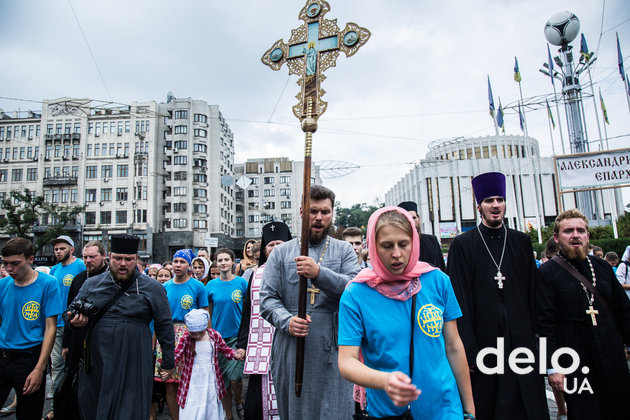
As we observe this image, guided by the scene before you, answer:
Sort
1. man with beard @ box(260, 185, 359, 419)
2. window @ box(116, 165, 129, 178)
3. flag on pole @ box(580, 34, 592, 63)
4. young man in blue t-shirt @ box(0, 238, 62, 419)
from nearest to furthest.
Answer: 1. man with beard @ box(260, 185, 359, 419)
2. young man in blue t-shirt @ box(0, 238, 62, 419)
3. flag on pole @ box(580, 34, 592, 63)
4. window @ box(116, 165, 129, 178)

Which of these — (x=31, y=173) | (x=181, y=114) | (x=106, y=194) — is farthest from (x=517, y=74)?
(x=31, y=173)

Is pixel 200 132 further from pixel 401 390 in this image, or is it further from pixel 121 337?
pixel 401 390

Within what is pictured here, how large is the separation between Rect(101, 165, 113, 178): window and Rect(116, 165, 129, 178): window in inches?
37.6

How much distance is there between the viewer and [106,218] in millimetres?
48062

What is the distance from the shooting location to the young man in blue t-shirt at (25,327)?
4.13 meters

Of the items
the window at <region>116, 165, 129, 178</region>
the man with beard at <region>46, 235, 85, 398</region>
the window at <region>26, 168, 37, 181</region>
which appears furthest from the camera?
the window at <region>26, 168, 37, 181</region>

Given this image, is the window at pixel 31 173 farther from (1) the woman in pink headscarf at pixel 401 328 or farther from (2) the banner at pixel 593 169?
(1) the woman in pink headscarf at pixel 401 328

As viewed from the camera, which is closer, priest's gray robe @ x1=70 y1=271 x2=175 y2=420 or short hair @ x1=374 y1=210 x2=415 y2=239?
short hair @ x1=374 y1=210 x2=415 y2=239

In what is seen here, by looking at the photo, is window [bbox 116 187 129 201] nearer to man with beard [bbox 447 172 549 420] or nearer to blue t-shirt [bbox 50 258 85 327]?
A: blue t-shirt [bbox 50 258 85 327]

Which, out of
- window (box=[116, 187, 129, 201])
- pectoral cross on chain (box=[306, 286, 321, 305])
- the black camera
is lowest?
the black camera

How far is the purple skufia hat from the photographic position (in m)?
3.86

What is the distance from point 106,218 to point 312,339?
171 ft

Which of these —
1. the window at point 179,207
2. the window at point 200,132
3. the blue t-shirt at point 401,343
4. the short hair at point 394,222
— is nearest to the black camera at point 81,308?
the blue t-shirt at point 401,343

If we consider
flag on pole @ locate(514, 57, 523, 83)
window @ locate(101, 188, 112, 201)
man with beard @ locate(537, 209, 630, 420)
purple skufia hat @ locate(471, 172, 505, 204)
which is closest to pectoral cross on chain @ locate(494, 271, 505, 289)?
man with beard @ locate(537, 209, 630, 420)
